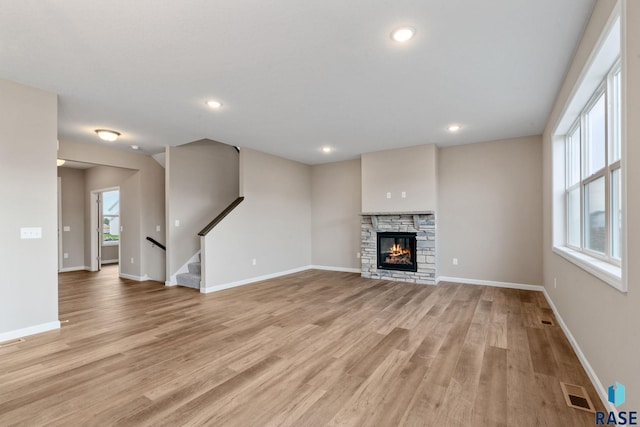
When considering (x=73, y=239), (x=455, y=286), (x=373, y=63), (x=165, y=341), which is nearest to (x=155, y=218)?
(x=73, y=239)

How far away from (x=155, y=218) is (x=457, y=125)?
6.07 meters

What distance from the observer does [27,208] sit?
310cm

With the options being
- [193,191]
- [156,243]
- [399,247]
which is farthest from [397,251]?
[156,243]

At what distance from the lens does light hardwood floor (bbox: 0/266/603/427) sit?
5.97ft

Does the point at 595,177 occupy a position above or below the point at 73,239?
above

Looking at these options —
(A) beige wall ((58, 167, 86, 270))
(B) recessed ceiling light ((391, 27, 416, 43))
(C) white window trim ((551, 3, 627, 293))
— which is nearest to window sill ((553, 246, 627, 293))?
(C) white window trim ((551, 3, 627, 293))

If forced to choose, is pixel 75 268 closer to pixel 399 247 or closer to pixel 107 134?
pixel 107 134

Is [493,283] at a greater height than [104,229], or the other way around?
[104,229]

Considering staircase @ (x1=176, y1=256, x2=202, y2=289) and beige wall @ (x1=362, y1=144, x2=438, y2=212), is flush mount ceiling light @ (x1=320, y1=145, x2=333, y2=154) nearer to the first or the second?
beige wall @ (x1=362, y1=144, x2=438, y2=212)

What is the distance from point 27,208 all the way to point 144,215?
10.4 ft

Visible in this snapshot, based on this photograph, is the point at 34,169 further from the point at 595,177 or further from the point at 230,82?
the point at 595,177

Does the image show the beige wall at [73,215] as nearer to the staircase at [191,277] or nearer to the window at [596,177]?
the staircase at [191,277]

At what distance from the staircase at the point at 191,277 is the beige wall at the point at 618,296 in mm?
5167

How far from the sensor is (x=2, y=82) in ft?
9.67
